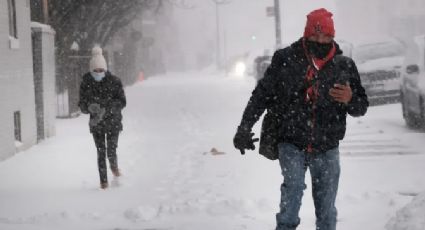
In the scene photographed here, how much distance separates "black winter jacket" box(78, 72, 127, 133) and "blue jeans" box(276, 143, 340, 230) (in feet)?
14.0

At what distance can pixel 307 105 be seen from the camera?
4938 mm

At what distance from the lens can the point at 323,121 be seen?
4984 millimetres

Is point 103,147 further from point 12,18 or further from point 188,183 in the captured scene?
point 12,18

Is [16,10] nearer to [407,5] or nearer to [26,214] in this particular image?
[26,214]

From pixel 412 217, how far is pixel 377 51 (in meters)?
15.1

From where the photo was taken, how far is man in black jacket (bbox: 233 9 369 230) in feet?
16.1

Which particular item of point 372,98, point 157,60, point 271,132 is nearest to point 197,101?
point 372,98

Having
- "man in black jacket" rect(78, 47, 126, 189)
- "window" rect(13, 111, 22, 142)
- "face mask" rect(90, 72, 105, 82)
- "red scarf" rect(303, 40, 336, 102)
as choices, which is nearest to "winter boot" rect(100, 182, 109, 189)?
"man in black jacket" rect(78, 47, 126, 189)

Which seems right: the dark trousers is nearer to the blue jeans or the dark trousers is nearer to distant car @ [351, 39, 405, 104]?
the blue jeans

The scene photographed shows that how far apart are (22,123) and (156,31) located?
226 ft


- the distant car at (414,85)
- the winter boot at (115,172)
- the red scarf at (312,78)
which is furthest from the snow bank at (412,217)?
the distant car at (414,85)

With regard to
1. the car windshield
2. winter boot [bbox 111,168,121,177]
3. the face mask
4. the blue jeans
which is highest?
the car windshield

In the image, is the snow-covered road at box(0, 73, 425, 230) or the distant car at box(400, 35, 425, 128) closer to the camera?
the snow-covered road at box(0, 73, 425, 230)

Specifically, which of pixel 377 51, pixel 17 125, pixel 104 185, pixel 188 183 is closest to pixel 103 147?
pixel 104 185
